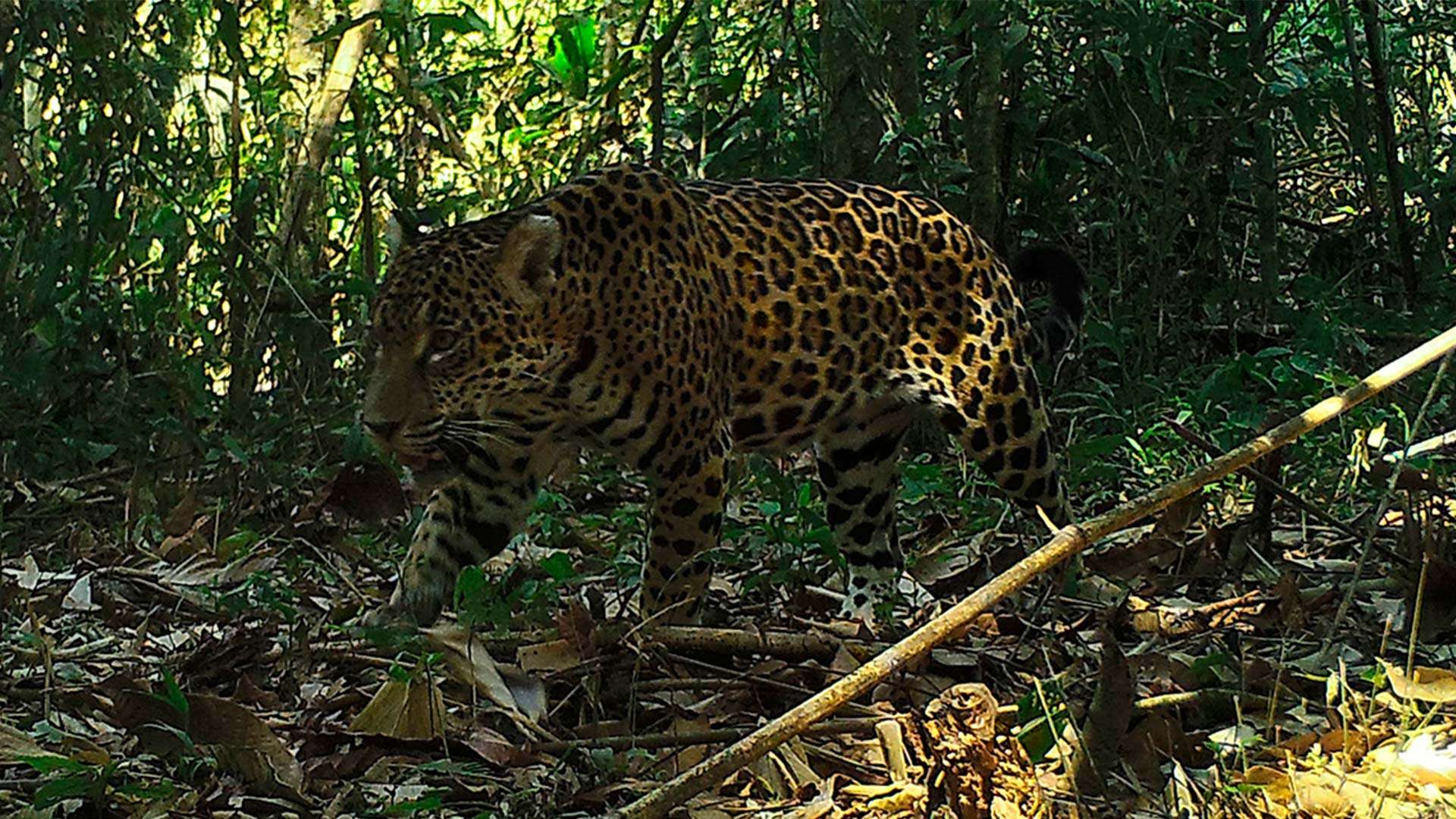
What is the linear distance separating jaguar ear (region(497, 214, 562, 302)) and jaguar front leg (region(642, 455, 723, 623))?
661 millimetres

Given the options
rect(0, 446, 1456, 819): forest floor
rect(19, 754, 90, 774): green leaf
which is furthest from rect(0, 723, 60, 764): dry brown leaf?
rect(19, 754, 90, 774): green leaf

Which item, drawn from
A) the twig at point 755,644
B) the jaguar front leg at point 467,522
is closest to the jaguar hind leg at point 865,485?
the jaguar front leg at point 467,522

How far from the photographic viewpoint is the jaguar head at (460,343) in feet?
16.1

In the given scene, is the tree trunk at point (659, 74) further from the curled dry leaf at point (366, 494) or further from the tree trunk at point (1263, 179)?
the tree trunk at point (1263, 179)

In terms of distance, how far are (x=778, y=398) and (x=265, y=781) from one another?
98.5 inches

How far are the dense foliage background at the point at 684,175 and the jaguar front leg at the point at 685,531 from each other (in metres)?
0.30

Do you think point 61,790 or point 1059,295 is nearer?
point 61,790

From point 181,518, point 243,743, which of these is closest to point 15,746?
point 243,743

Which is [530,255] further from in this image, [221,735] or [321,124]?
[321,124]

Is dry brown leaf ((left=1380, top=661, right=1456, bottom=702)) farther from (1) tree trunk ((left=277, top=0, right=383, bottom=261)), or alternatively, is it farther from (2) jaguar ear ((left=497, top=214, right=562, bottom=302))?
(1) tree trunk ((left=277, top=0, right=383, bottom=261))

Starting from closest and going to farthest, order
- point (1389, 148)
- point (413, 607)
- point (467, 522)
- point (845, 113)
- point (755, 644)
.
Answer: point (755, 644), point (413, 607), point (467, 522), point (845, 113), point (1389, 148)

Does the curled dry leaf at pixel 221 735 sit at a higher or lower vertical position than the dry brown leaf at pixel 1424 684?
higher

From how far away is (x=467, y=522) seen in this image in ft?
17.3

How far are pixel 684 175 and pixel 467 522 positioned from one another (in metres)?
3.29
